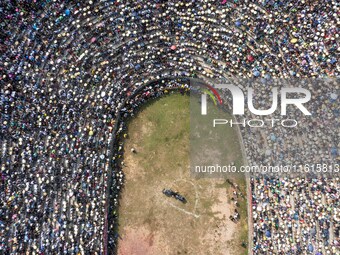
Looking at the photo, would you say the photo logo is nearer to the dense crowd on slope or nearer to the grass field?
the dense crowd on slope

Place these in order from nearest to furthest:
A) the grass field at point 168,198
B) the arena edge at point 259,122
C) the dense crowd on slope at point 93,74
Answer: the dense crowd on slope at point 93,74
the arena edge at point 259,122
the grass field at point 168,198

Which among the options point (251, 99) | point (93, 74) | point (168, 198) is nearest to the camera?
point (251, 99)

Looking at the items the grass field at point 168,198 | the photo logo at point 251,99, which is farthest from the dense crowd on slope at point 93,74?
the grass field at point 168,198

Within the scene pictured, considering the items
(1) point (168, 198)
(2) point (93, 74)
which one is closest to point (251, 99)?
(1) point (168, 198)

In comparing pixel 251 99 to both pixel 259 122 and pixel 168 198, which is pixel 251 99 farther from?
pixel 168 198

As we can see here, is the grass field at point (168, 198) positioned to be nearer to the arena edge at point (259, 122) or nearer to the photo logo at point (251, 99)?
the arena edge at point (259, 122)

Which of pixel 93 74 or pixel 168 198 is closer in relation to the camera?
pixel 93 74
